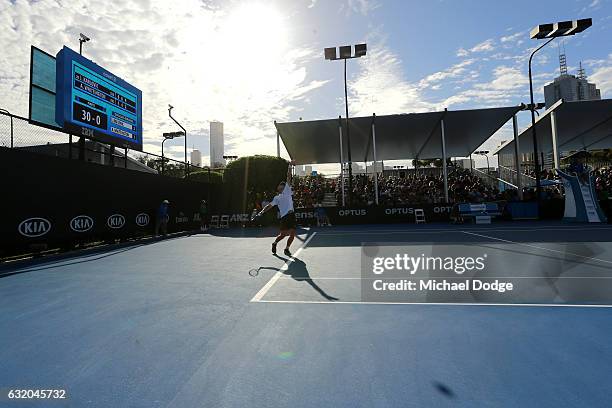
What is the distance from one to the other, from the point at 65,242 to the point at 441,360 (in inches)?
459

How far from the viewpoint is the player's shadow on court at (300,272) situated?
4524 millimetres

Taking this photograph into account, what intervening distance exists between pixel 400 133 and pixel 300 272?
1977cm

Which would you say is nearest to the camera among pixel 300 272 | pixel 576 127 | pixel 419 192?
pixel 300 272

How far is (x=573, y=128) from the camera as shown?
2370cm

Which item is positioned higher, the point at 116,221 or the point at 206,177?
the point at 206,177

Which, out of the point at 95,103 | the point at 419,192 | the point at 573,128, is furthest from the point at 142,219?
the point at 573,128

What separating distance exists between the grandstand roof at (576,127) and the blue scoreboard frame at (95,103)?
990 inches

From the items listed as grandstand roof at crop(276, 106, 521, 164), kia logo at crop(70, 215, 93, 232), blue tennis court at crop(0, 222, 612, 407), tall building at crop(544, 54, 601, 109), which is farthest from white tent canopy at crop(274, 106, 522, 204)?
tall building at crop(544, 54, 601, 109)

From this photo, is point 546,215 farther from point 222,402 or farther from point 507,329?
point 222,402

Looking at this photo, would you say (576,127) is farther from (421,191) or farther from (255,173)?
(255,173)

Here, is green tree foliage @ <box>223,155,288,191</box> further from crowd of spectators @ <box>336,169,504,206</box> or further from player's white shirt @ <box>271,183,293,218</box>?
player's white shirt @ <box>271,183,293,218</box>

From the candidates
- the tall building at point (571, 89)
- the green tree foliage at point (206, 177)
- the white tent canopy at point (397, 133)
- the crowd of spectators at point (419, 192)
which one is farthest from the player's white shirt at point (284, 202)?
the tall building at point (571, 89)

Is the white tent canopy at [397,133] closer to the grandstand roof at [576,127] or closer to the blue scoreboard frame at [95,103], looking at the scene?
the grandstand roof at [576,127]

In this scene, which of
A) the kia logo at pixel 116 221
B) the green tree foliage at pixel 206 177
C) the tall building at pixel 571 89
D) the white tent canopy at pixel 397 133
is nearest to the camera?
the kia logo at pixel 116 221
